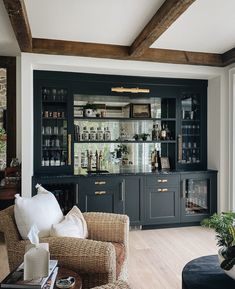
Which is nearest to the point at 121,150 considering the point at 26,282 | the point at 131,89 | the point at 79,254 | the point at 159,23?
the point at 131,89

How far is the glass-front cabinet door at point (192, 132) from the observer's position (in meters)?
4.75

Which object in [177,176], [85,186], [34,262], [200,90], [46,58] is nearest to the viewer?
[34,262]

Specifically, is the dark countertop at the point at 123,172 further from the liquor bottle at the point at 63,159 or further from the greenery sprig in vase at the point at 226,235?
the greenery sprig in vase at the point at 226,235

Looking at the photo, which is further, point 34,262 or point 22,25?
point 22,25

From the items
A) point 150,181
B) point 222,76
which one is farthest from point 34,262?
point 222,76

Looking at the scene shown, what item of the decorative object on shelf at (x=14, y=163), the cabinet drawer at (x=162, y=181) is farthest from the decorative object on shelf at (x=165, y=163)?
the decorative object on shelf at (x=14, y=163)

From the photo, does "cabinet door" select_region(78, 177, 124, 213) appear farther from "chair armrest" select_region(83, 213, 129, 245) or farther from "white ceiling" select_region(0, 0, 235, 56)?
"white ceiling" select_region(0, 0, 235, 56)

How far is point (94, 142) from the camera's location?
442 centimetres

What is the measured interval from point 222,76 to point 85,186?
8.99 ft

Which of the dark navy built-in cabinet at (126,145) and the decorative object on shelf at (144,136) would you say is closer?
the dark navy built-in cabinet at (126,145)

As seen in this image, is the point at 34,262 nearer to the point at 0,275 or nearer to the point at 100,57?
the point at 0,275

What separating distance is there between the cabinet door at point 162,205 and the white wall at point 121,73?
79 cm

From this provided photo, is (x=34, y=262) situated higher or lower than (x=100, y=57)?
lower

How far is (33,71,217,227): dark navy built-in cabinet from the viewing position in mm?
4121
